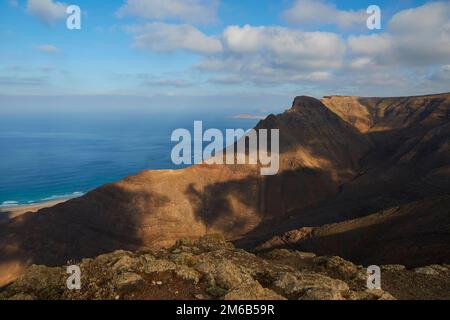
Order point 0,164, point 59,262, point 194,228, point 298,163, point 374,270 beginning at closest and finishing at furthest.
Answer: point 374,270, point 59,262, point 194,228, point 298,163, point 0,164

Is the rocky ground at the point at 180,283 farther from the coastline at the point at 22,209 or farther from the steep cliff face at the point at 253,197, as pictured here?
the coastline at the point at 22,209

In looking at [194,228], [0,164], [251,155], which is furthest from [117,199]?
[0,164]

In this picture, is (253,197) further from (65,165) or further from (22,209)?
(65,165)

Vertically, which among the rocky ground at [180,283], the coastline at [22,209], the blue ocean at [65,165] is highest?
the rocky ground at [180,283]

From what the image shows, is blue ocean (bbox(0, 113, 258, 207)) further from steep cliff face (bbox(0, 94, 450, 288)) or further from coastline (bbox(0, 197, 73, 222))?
steep cliff face (bbox(0, 94, 450, 288))

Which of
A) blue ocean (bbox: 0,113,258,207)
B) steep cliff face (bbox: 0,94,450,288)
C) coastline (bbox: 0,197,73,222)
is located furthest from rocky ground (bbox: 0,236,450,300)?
blue ocean (bbox: 0,113,258,207)

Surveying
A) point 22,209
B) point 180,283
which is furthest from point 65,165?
point 180,283

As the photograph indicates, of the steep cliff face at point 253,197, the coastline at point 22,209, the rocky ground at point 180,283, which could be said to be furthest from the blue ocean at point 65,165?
the rocky ground at point 180,283
